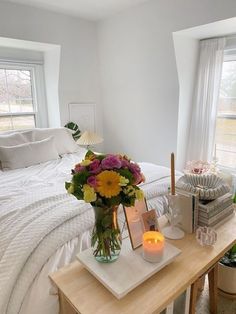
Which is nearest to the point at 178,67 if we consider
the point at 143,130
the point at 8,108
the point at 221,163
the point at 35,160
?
the point at 143,130

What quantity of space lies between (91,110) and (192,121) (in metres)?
1.44

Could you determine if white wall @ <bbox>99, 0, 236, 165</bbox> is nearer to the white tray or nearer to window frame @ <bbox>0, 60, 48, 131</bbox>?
window frame @ <bbox>0, 60, 48, 131</bbox>

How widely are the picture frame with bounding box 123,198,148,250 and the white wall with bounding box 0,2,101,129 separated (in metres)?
2.47

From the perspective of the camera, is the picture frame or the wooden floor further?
the wooden floor

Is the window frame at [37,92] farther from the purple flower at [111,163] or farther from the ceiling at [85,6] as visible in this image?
the purple flower at [111,163]

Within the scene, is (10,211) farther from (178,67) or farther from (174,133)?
(178,67)

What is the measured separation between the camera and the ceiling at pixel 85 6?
8.61 feet

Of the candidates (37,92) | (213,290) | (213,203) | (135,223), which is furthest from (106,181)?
(37,92)

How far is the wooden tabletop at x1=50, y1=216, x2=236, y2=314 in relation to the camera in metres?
0.80

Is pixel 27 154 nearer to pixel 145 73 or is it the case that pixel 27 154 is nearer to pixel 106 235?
pixel 145 73

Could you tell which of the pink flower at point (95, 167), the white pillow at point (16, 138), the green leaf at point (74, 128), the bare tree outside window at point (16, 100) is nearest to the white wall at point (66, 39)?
the green leaf at point (74, 128)

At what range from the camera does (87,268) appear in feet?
3.09

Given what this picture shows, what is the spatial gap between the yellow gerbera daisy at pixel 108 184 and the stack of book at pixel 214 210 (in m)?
0.57

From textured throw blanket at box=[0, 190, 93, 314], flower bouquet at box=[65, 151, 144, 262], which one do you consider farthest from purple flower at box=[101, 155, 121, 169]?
textured throw blanket at box=[0, 190, 93, 314]
